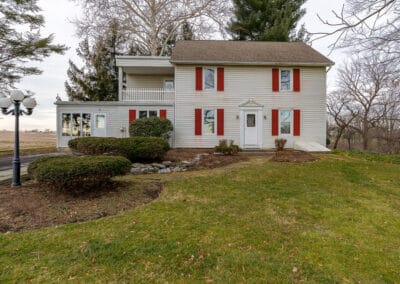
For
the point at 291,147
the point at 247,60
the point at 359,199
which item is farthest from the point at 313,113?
the point at 359,199

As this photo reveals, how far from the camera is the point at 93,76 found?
2167 centimetres

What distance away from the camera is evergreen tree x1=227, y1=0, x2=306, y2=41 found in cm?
1945

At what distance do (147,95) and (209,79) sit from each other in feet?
12.9

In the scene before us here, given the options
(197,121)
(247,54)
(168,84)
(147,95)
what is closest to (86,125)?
(147,95)

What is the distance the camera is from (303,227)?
3732mm

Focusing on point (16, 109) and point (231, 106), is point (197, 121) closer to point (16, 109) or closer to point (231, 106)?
point (231, 106)

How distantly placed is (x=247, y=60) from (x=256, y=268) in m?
12.3

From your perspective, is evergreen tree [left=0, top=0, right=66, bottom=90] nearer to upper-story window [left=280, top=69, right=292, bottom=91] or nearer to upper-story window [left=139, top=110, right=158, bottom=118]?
upper-story window [left=139, top=110, right=158, bottom=118]

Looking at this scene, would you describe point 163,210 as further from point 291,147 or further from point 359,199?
point 291,147

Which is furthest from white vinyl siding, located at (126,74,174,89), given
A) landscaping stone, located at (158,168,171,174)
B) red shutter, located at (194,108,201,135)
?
landscaping stone, located at (158,168,171,174)

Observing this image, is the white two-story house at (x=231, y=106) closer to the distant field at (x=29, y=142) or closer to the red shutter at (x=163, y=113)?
the red shutter at (x=163, y=113)

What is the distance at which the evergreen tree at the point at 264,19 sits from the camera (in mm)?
19453

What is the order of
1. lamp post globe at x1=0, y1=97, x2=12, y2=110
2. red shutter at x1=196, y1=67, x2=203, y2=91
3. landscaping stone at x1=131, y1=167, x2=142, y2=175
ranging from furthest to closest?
1. red shutter at x1=196, y1=67, x2=203, y2=91
2. landscaping stone at x1=131, y1=167, x2=142, y2=175
3. lamp post globe at x1=0, y1=97, x2=12, y2=110

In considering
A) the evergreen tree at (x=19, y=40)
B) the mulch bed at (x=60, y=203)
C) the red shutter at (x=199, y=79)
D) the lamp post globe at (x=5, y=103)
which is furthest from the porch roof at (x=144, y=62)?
the mulch bed at (x=60, y=203)
